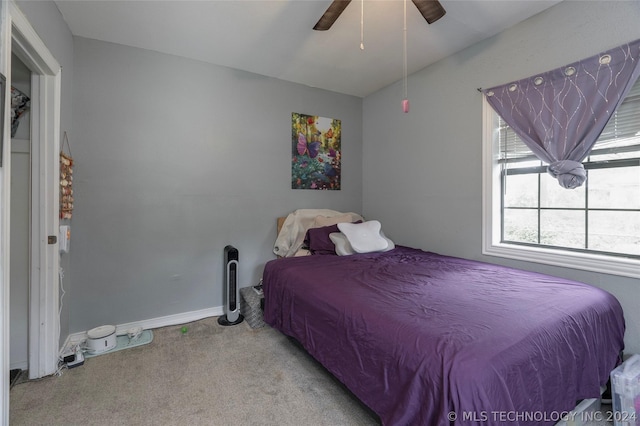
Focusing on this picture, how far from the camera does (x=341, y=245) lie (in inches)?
111

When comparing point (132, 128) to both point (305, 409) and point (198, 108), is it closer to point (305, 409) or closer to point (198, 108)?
point (198, 108)

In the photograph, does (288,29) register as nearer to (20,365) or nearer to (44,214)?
(44,214)

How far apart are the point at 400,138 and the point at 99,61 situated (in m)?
3.07

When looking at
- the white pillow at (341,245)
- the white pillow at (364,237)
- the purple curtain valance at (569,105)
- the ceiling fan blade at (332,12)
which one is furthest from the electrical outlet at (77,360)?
the purple curtain valance at (569,105)

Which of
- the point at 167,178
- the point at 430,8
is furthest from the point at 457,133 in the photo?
the point at 167,178

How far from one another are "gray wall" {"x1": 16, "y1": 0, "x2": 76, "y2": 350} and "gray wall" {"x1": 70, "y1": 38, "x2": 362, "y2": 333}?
86mm

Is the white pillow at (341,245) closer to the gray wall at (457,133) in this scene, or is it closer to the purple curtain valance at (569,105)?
the gray wall at (457,133)

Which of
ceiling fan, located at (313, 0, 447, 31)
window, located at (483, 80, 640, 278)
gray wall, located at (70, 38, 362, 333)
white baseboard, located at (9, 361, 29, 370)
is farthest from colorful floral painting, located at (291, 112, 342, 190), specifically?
white baseboard, located at (9, 361, 29, 370)

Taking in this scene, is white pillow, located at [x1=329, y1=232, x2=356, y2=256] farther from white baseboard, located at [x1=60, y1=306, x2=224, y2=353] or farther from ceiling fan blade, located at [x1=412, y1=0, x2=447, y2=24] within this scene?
ceiling fan blade, located at [x1=412, y1=0, x2=447, y2=24]

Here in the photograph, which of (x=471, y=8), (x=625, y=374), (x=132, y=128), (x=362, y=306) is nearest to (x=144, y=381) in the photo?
(x=362, y=306)

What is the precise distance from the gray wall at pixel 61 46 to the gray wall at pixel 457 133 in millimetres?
3119

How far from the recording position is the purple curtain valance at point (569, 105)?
5.80 ft

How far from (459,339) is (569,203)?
1.83 m

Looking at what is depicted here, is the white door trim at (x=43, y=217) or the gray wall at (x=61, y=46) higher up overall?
the gray wall at (x=61, y=46)
